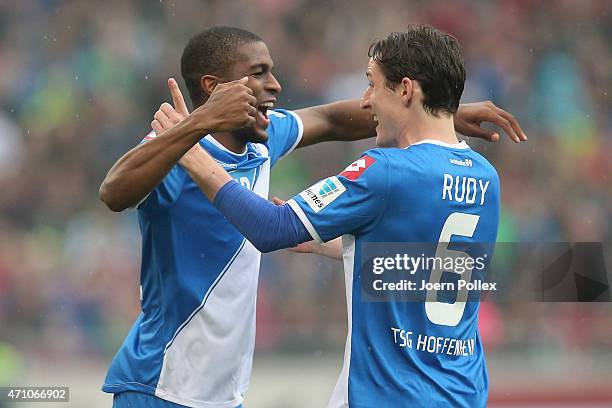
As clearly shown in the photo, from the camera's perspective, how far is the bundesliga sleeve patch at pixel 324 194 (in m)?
3.19

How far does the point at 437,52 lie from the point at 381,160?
42 centimetres

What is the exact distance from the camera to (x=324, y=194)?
321 centimetres

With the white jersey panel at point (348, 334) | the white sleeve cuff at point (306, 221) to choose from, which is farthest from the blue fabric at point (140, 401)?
the white sleeve cuff at point (306, 221)

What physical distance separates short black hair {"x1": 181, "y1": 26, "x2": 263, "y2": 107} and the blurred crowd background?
12.7 feet

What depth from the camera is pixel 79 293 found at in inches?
314

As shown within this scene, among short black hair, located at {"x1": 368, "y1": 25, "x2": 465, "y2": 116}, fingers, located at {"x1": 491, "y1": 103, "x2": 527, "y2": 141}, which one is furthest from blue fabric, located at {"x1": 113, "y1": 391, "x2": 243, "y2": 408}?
fingers, located at {"x1": 491, "y1": 103, "x2": 527, "y2": 141}

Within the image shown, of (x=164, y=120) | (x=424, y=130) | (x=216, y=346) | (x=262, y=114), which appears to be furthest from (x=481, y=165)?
(x=216, y=346)

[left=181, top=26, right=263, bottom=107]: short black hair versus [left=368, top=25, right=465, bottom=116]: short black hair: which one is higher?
[left=181, top=26, right=263, bottom=107]: short black hair

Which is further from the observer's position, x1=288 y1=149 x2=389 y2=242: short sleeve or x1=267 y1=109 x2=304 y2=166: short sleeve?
x1=267 y1=109 x2=304 y2=166: short sleeve

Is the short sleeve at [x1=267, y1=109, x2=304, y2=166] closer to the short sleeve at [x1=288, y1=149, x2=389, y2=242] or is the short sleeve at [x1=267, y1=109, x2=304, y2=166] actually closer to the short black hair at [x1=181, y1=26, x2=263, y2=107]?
the short black hair at [x1=181, y1=26, x2=263, y2=107]

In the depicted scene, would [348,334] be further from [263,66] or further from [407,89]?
[263,66]

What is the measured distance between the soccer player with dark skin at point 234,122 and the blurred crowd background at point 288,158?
10.9 feet

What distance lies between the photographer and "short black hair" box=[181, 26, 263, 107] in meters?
3.86

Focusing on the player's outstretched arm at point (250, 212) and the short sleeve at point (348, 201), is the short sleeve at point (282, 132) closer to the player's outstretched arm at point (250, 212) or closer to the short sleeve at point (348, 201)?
the player's outstretched arm at point (250, 212)
